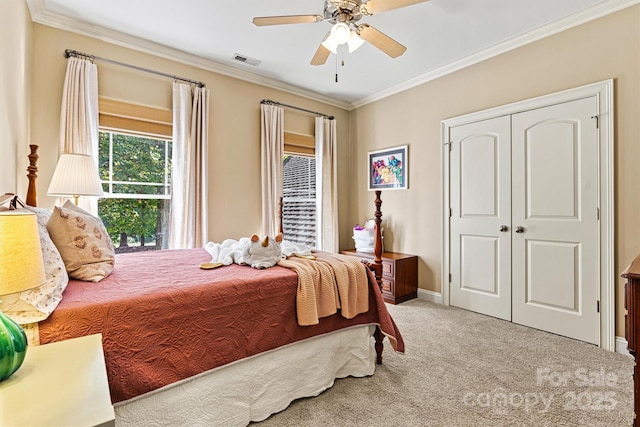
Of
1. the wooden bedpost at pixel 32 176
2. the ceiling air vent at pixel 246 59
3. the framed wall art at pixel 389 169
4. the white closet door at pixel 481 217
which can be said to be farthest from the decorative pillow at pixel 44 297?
the framed wall art at pixel 389 169

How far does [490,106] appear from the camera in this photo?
328cm

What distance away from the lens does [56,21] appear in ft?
8.71

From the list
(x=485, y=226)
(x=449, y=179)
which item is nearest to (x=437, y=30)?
(x=449, y=179)

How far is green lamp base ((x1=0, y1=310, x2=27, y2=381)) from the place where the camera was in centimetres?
79

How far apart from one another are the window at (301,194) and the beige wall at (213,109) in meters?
0.36

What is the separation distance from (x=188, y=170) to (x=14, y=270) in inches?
101

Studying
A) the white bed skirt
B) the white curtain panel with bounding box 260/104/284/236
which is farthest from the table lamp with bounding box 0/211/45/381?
the white curtain panel with bounding box 260/104/284/236

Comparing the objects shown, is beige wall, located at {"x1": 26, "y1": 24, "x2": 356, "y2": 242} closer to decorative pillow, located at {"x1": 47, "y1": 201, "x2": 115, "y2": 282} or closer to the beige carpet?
decorative pillow, located at {"x1": 47, "y1": 201, "x2": 115, "y2": 282}

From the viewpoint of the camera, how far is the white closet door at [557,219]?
2611 mm

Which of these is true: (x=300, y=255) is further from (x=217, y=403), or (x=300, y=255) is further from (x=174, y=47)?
(x=174, y=47)

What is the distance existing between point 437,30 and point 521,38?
2.77ft

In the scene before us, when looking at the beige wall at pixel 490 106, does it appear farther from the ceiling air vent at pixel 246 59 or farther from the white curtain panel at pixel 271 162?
the ceiling air vent at pixel 246 59

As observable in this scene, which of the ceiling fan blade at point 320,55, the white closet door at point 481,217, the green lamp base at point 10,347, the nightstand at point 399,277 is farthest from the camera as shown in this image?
the nightstand at point 399,277

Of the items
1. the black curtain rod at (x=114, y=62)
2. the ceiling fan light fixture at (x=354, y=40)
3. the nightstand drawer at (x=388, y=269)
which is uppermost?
the black curtain rod at (x=114, y=62)
